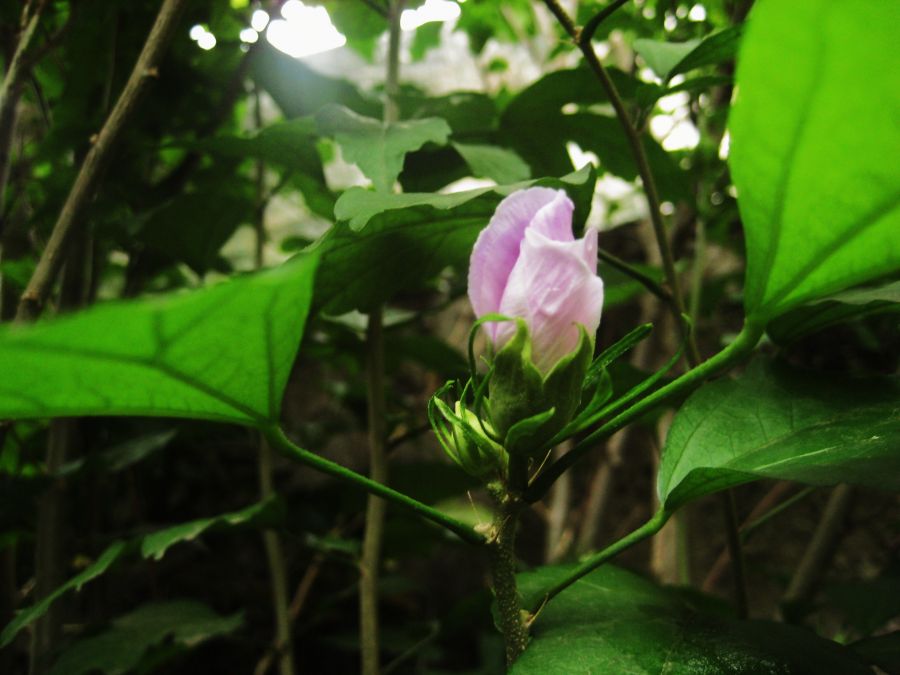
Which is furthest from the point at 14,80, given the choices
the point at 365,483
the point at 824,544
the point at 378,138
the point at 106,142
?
the point at 824,544

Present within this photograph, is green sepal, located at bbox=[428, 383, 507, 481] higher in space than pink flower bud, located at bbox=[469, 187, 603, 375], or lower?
lower

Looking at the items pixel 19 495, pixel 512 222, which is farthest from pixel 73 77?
pixel 512 222

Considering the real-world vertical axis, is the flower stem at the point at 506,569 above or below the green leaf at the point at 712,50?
below

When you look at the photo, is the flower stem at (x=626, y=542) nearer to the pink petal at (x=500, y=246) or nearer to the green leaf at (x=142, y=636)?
the pink petal at (x=500, y=246)

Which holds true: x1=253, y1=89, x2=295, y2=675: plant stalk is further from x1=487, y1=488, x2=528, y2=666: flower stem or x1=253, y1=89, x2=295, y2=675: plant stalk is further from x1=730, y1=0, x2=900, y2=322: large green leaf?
x1=730, y1=0, x2=900, y2=322: large green leaf

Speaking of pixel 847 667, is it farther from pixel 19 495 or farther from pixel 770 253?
pixel 19 495

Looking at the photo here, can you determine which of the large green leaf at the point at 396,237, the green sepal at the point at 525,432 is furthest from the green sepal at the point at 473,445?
the large green leaf at the point at 396,237

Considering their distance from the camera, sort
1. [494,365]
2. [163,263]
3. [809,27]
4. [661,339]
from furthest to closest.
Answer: [661,339] → [163,263] → [494,365] → [809,27]

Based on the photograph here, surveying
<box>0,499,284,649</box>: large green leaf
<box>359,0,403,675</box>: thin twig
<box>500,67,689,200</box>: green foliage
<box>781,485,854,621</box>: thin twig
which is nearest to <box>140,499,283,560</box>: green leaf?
<box>0,499,284,649</box>: large green leaf
